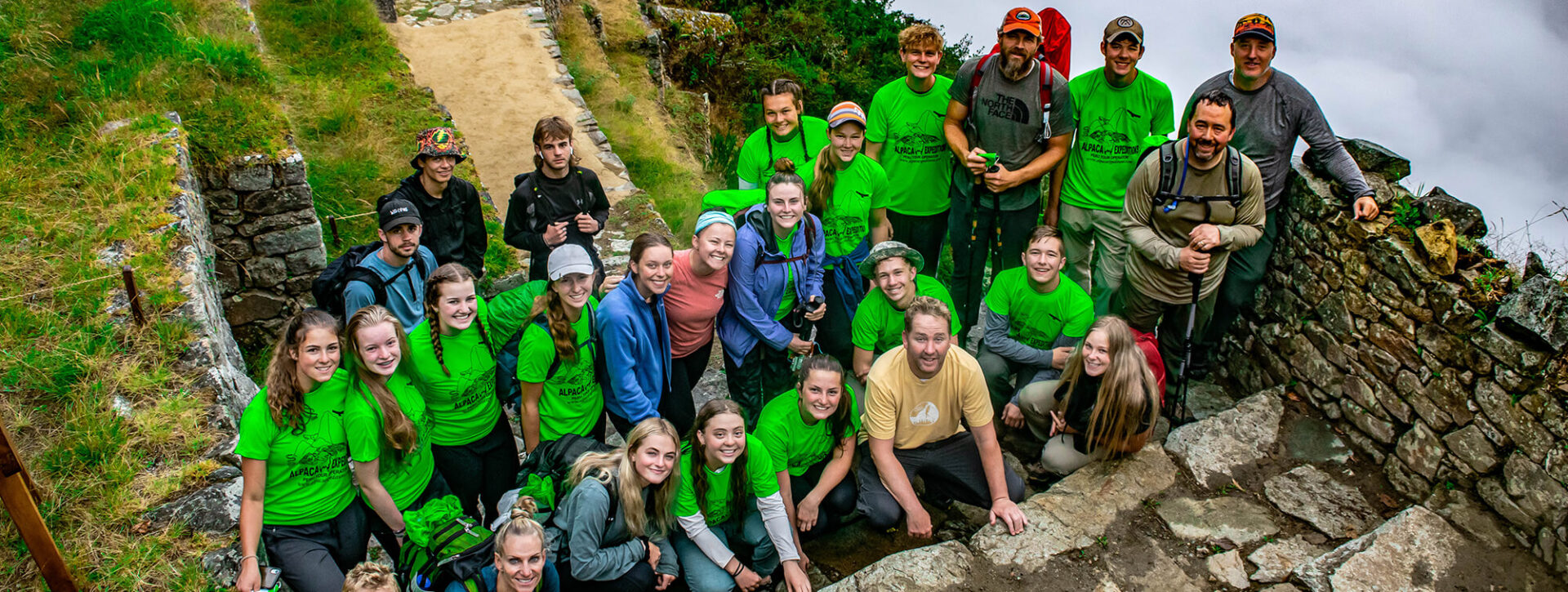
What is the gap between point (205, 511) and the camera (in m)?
3.36

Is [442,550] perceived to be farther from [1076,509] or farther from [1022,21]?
[1022,21]

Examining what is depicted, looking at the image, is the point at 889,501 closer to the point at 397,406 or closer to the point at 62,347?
the point at 397,406

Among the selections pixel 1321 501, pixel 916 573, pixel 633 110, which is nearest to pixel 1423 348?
pixel 1321 501

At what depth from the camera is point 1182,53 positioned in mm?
136625

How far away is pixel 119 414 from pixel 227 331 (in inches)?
56.2

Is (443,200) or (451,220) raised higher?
(443,200)

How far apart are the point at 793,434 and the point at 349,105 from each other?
554 cm

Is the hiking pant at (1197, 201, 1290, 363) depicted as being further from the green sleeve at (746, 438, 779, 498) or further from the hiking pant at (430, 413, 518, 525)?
the hiking pant at (430, 413, 518, 525)

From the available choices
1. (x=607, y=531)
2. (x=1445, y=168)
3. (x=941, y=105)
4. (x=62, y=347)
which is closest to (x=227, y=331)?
(x=62, y=347)

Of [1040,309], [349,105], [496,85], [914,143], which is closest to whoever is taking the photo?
[1040,309]

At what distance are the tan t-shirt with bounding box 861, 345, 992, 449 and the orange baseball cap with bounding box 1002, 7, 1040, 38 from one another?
Answer: 2053mm

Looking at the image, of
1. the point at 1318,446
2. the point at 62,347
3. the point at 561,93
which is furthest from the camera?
the point at 561,93

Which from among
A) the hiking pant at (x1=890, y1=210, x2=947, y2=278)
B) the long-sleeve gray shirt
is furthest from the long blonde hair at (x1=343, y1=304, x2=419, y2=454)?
the long-sleeve gray shirt

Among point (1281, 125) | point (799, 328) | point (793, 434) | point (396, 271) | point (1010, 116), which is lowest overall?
point (793, 434)
